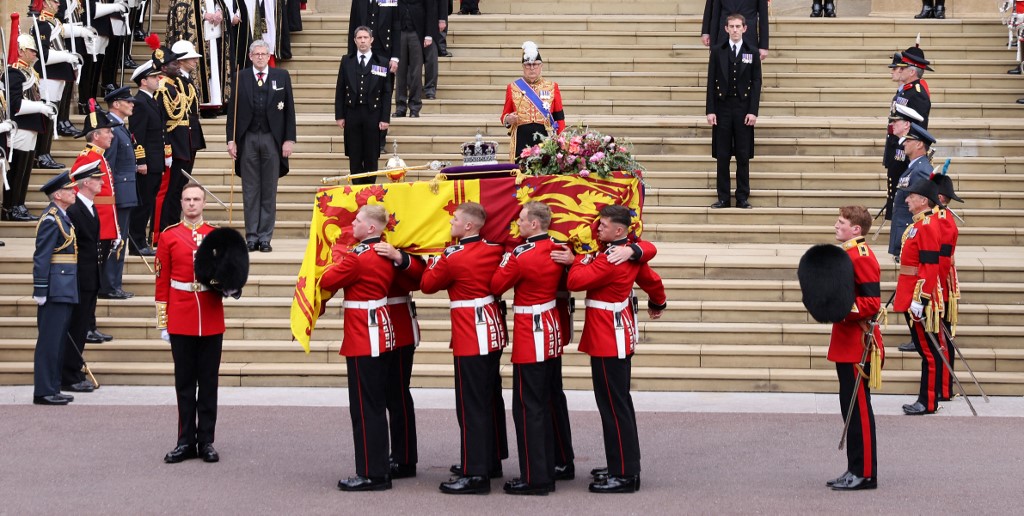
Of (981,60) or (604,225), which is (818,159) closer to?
(981,60)

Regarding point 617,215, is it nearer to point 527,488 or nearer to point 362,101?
point 527,488

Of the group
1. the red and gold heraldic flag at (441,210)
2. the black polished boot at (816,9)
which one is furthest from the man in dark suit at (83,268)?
the black polished boot at (816,9)

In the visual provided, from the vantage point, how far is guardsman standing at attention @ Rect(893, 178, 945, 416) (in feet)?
36.7

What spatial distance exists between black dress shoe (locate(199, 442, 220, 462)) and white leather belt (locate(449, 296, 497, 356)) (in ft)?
6.77

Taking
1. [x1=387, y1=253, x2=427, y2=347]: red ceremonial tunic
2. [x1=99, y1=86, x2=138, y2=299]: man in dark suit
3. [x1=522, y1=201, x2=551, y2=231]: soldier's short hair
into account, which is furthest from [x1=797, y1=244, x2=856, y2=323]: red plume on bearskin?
[x1=99, y1=86, x2=138, y2=299]: man in dark suit

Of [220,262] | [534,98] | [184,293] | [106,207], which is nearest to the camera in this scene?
[220,262]

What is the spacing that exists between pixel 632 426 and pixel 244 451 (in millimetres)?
2821

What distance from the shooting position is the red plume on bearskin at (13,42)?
51.5 ft

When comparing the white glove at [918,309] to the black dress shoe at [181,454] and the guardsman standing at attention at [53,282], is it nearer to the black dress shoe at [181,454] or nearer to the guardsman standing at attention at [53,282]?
the black dress shoe at [181,454]

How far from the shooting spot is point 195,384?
399 inches

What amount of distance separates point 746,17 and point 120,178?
23.8 ft

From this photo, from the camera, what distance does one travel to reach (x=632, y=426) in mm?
9133

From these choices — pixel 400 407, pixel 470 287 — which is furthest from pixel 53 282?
pixel 470 287

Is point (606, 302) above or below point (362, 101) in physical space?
below
